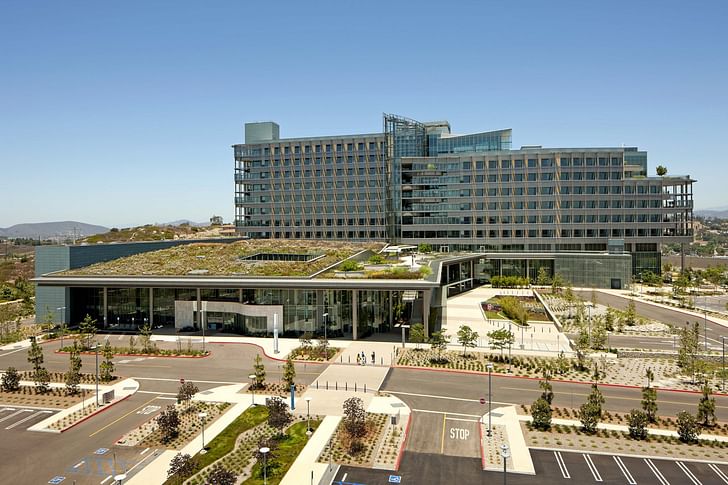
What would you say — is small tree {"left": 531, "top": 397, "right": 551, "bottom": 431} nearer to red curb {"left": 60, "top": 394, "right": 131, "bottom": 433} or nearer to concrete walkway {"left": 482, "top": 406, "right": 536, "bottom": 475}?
concrete walkway {"left": 482, "top": 406, "right": 536, "bottom": 475}

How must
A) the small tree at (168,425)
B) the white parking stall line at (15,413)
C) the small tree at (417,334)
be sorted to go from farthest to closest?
the small tree at (417,334) < the white parking stall line at (15,413) < the small tree at (168,425)

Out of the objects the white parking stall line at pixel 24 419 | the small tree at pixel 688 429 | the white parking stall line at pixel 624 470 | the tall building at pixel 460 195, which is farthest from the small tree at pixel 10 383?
the tall building at pixel 460 195

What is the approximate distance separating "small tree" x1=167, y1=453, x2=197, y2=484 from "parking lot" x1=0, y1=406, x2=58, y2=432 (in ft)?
59.0

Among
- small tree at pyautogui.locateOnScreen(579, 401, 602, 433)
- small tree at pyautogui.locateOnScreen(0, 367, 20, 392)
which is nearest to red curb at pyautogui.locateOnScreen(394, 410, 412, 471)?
small tree at pyautogui.locateOnScreen(579, 401, 602, 433)

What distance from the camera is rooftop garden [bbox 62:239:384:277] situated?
78.6 metres

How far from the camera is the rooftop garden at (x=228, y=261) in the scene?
3093 inches

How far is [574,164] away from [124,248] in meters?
107

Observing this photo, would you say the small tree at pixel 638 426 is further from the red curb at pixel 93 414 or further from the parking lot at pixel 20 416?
the parking lot at pixel 20 416

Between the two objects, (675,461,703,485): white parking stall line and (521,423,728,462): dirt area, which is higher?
(521,423,728,462): dirt area

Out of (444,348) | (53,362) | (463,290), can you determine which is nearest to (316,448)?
(444,348)

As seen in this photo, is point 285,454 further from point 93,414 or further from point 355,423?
point 93,414

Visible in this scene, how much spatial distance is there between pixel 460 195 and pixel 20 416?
108m

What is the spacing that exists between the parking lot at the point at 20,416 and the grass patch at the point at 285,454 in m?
21.6

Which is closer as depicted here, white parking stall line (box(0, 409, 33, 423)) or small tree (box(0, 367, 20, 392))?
white parking stall line (box(0, 409, 33, 423))
